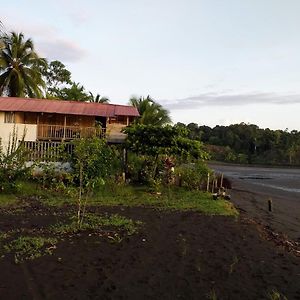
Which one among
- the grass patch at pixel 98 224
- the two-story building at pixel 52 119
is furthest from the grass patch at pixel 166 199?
the two-story building at pixel 52 119

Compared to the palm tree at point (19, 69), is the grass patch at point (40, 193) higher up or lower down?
lower down

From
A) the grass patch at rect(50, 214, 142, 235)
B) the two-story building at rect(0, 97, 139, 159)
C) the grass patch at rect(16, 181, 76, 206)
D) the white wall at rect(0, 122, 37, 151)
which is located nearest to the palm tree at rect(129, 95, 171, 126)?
the two-story building at rect(0, 97, 139, 159)

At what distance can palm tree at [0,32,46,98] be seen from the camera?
92.2 feet

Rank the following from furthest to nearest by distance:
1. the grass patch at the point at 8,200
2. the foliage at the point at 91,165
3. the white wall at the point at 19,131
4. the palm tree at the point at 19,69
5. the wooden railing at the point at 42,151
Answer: the palm tree at the point at 19,69
the white wall at the point at 19,131
the wooden railing at the point at 42,151
the grass patch at the point at 8,200
the foliage at the point at 91,165

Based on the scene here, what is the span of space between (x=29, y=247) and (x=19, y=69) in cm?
2244

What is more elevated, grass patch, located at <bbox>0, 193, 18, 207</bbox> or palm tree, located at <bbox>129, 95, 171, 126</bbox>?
palm tree, located at <bbox>129, 95, 171, 126</bbox>

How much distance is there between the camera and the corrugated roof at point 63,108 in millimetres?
22219

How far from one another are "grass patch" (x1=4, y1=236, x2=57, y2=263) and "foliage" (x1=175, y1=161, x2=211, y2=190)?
1057 centimetres

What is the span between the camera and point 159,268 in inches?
299

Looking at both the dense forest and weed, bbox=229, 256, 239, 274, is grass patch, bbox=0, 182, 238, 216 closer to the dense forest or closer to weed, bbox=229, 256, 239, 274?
weed, bbox=229, 256, 239, 274

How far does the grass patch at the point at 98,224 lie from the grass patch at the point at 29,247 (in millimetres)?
956

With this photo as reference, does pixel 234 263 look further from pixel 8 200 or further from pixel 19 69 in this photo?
pixel 19 69

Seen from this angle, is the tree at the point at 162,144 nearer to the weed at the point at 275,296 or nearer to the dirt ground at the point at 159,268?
the dirt ground at the point at 159,268

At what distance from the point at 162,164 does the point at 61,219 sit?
8108 millimetres
